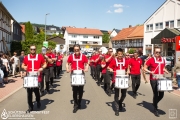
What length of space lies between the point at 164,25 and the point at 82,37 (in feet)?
170

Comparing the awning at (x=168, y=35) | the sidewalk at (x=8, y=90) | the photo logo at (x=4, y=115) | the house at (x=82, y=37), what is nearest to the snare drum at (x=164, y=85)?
the photo logo at (x=4, y=115)

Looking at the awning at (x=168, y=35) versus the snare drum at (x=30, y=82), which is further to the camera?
the awning at (x=168, y=35)

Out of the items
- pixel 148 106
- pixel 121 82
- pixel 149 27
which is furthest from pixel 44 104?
pixel 149 27

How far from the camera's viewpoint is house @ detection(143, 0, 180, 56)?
101 ft

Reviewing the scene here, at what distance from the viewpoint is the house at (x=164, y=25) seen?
3086cm

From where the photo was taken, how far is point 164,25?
3572 centimetres

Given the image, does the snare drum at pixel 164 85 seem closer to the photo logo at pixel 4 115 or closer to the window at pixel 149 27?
the photo logo at pixel 4 115

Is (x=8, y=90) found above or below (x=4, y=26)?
below

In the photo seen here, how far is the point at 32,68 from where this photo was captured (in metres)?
6.37

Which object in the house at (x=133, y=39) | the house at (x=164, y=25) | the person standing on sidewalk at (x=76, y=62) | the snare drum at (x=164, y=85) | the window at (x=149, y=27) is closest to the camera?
the snare drum at (x=164, y=85)

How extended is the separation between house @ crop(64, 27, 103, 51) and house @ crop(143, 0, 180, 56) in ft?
144

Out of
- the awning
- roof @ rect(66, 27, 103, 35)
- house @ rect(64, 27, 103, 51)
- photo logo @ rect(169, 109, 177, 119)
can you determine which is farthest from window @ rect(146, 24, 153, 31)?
roof @ rect(66, 27, 103, 35)

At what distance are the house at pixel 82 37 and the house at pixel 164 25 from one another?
43744mm

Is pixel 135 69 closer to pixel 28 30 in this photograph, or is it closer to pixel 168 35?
pixel 168 35
